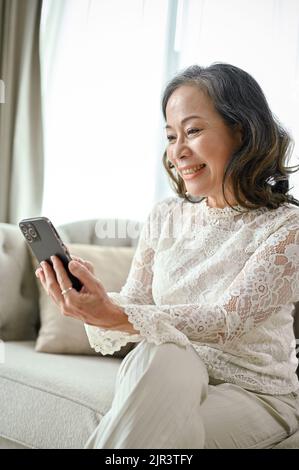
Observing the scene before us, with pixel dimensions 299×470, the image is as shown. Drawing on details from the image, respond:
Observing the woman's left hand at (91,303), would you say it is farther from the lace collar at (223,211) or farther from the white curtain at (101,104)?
the white curtain at (101,104)

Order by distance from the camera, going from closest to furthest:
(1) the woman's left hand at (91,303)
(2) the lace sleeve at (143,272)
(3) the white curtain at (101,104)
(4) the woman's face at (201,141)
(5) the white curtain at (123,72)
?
(1) the woman's left hand at (91,303)
(4) the woman's face at (201,141)
(2) the lace sleeve at (143,272)
(5) the white curtain at (123,72)
(3) the white curtain at (101,104)

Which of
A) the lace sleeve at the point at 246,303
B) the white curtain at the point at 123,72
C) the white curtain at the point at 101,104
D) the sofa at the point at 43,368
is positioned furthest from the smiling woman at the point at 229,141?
the white curtain at the point at 101,104

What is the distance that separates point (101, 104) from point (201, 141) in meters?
1.33

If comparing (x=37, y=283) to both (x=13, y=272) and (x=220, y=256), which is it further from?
(x=220, y=256)

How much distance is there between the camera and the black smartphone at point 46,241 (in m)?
1.48

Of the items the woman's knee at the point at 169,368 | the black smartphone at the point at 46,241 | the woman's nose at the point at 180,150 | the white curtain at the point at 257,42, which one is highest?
the white curtain at the point at 257,42

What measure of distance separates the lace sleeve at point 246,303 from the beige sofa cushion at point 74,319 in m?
0.71

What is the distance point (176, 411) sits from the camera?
1281 mm

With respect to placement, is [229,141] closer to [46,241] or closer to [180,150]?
[180,150]

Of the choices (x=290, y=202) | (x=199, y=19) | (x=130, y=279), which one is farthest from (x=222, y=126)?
(x=199, y=19)

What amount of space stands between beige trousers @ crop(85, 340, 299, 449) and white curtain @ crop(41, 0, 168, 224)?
1.44 m

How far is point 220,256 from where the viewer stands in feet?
5.66

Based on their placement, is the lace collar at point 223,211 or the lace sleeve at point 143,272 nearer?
the lace collar at point 223,211
